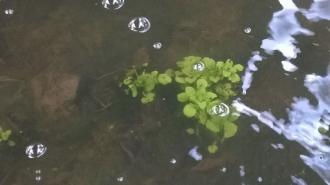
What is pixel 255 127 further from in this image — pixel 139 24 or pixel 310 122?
pixel 139 24

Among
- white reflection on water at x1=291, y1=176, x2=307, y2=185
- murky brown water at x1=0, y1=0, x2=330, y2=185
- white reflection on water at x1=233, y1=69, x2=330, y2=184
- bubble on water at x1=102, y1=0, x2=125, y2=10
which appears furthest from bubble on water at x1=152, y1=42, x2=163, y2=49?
white reflection on water at x1=291, y1=176, x2=307, y2=185

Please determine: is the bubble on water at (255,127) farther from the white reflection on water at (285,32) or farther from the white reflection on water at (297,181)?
the white reflection on water at (285,32)

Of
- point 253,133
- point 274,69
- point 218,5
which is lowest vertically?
point 253,133

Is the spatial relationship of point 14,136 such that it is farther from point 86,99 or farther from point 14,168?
point 86,99

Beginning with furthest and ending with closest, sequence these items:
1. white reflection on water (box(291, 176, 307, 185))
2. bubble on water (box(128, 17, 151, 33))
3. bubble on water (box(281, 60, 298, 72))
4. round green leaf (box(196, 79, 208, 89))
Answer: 1. bubble on water (box(128, 17, 151, 33))
2. bubble on water (box(281, 60, 298, 72))
3. round green leaf (box(196, 79, 208, 89))
4. white reflection on water (box(291, 176, 307, 185))

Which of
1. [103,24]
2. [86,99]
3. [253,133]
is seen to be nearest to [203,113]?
[253,133]

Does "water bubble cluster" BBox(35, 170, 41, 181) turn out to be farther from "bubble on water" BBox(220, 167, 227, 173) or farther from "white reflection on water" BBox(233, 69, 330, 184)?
"white reflection on water" BBox(233, 69, 330, 184)
